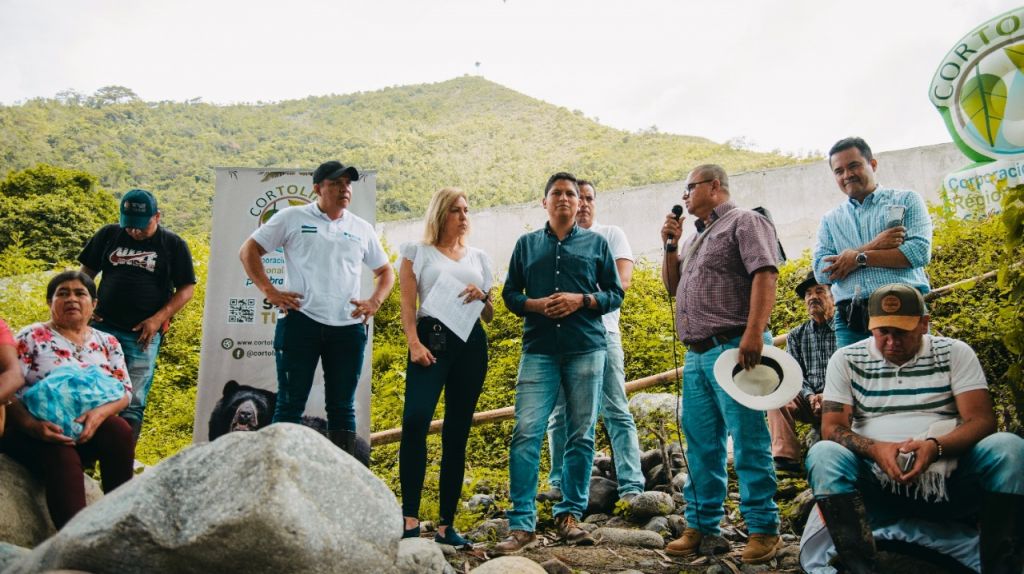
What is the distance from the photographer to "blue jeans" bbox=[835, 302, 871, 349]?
160 inches

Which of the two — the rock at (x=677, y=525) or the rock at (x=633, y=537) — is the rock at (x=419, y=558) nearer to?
the rock at (x=633, y=537)

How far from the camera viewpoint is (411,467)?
3.96 metres

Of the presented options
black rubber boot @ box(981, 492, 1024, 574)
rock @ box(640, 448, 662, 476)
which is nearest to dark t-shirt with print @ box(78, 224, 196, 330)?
rock @ box(640, 448, 662, 476)

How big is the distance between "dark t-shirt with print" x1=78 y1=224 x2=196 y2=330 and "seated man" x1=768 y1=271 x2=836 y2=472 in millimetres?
4026

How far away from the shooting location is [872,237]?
4.23 metres

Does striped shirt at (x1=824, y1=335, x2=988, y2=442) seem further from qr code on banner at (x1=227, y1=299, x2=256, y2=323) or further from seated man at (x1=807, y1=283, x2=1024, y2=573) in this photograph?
qr code on banner at (x1=227, y1=299, x2=256, y2=323)

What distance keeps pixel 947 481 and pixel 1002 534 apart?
296 mm

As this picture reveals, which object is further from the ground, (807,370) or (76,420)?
(807,370)

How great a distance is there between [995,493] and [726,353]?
1249 mm

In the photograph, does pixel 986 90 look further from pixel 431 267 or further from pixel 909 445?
pixel 431 267

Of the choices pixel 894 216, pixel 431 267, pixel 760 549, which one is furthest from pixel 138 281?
pixel 894 216

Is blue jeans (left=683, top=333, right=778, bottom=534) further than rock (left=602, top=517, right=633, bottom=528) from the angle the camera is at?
No

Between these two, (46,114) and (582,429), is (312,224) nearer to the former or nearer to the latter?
(582,429)

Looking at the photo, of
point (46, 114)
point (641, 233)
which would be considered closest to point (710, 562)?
point (641, 233)
